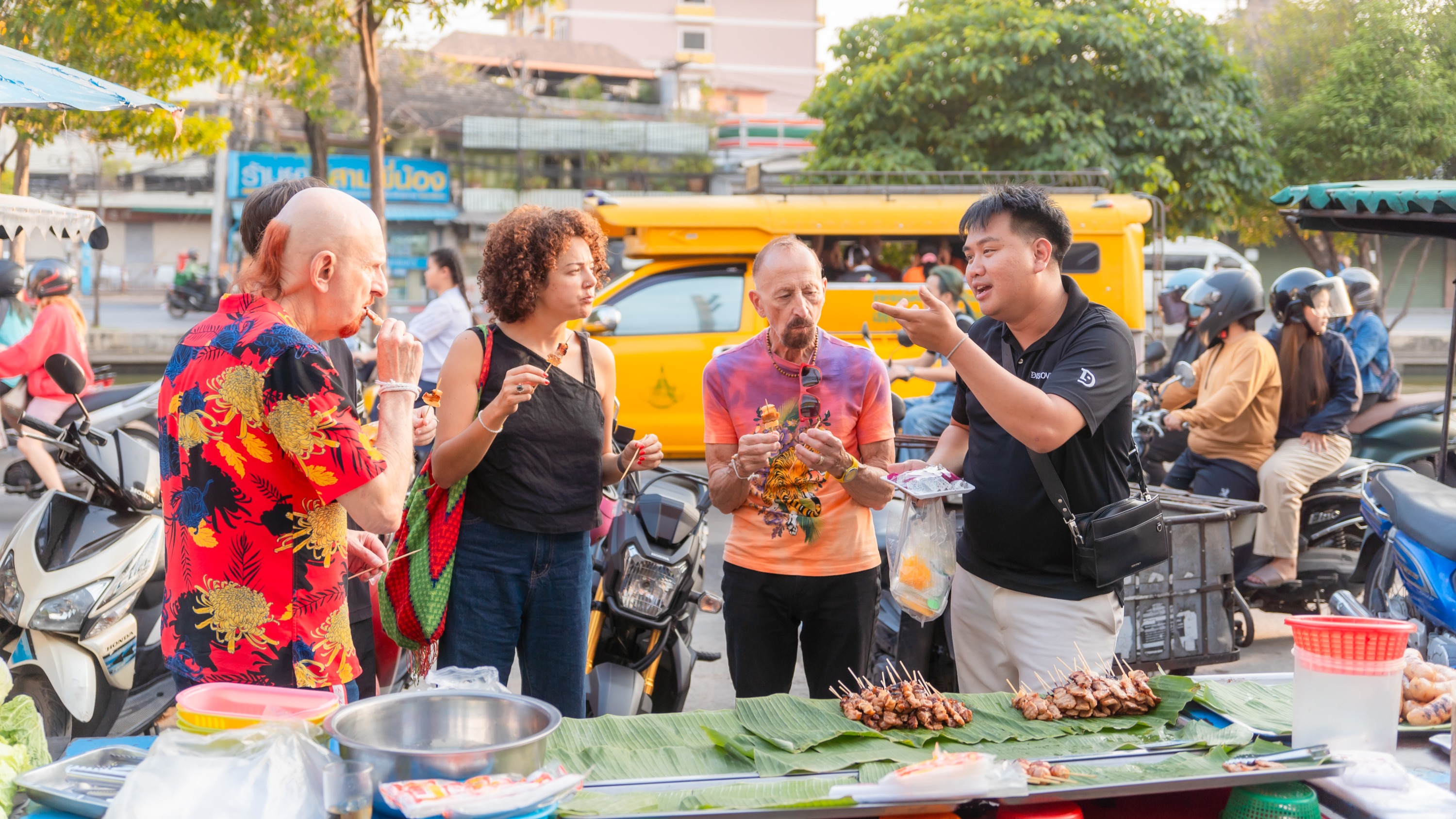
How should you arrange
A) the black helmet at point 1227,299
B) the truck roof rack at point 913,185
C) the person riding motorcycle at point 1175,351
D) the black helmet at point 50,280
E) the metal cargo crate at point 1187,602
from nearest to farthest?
the metal cargo crate at point 1187,602 → the black helmet at point 1227,299 → the person riding motorcycle at point 1175,351 → the black helmet at point 50,280 → the truck roof rack at point 913,185

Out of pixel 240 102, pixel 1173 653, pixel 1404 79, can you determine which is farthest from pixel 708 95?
pixel 1173 653

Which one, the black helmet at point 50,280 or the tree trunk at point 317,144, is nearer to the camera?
the black helmet at point 50,280

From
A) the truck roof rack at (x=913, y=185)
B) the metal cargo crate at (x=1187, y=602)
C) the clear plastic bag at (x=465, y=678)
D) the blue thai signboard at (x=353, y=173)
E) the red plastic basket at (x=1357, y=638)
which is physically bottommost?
the metal cargo crate at (x=1187, y=602)

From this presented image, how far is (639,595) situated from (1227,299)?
3.83m

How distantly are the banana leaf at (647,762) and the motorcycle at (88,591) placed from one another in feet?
7.20

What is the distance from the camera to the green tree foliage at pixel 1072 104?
16.2 m

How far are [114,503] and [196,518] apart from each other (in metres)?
2.20

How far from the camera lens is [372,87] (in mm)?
11328

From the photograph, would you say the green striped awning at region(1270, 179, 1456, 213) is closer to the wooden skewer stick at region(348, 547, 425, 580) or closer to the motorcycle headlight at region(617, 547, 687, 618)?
the motorcycle headlight at region(617, 547, 687, 618)

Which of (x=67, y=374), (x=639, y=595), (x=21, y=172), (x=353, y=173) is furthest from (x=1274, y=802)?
(x=353, y=173)

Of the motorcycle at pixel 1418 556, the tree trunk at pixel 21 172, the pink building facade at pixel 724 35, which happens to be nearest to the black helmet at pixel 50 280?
the tree trunk at pixel 21 172

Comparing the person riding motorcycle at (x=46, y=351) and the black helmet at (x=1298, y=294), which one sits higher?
the black helmet at (x=1298, y=294)

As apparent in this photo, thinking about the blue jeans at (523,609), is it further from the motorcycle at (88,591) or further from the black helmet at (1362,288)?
the black helmet at (1362,288)

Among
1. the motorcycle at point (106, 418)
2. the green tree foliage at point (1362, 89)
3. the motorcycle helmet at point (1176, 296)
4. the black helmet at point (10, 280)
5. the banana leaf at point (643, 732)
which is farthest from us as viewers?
the green tree foliage at point (1362, 89)
